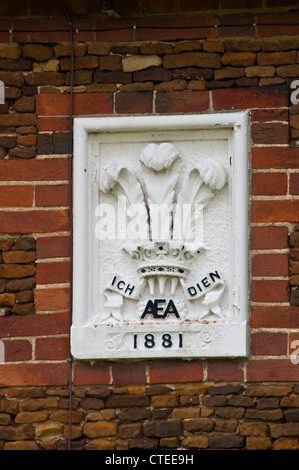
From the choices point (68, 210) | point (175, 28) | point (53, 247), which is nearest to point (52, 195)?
point (68, 210)

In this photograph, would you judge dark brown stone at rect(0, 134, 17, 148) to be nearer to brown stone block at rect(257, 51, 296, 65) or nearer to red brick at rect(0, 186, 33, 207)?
red brick at rect(0, 186, 33, 207)

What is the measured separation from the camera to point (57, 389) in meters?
4.41

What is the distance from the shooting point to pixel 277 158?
4.45 meters

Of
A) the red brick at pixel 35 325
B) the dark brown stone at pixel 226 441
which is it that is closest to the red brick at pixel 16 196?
the red brick at pixel 35 325

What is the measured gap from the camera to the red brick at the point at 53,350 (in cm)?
443

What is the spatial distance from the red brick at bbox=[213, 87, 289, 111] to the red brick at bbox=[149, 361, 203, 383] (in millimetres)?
1126

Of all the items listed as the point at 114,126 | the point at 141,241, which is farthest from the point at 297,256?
the point at 114,126

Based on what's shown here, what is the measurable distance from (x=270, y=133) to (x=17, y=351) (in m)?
1.46

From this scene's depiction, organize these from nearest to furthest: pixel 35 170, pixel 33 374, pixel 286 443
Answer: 1. pixel 286 443
2. pixel 33 374
3. pixel 35 170

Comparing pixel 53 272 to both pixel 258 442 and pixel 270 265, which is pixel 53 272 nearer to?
pixel 270 265

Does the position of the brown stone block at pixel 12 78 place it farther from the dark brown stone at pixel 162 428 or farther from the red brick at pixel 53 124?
the dark brown stone at pixel 162 428

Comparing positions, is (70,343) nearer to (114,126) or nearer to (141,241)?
(141,241)

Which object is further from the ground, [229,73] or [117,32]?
[117,32]

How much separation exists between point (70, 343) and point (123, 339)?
23cm
